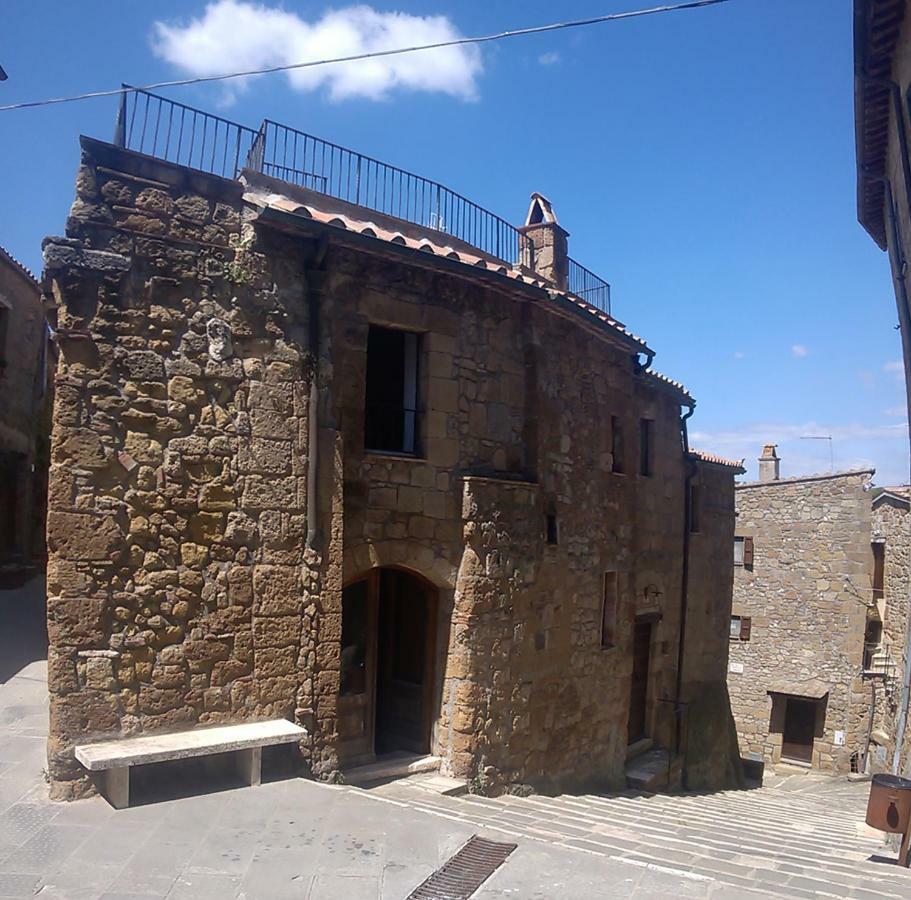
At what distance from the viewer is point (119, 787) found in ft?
19.2

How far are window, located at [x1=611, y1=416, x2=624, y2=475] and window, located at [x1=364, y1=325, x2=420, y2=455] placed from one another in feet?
12.3

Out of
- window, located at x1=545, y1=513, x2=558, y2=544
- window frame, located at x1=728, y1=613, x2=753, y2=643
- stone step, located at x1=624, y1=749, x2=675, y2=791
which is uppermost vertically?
window, located at x1=545, y1=513, x2=558, y2=544

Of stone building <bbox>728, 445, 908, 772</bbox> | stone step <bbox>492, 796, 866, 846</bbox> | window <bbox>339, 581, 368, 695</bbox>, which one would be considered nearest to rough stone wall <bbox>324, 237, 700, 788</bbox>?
stone step <bbox>492, 796, 866, 846</bbox>

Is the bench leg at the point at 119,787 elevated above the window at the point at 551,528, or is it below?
below

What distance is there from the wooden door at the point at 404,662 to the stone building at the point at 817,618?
1543 centimetres

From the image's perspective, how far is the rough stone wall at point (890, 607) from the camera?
19.2 meters

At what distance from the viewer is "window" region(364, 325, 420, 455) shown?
A: 27.3ft

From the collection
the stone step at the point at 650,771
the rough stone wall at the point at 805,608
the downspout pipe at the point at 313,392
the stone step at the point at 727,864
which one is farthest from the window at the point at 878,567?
the downspout pipe at the point at 313,392

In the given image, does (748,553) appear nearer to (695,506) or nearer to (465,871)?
(695,506)

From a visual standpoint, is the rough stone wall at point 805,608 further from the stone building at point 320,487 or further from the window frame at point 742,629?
the stone building at point 320,487

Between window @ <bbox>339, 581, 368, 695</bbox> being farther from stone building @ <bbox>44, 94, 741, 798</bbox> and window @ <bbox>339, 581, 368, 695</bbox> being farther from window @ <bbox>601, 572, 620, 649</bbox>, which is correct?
window @ <bbox>601, 572, 620, 649</bbox>

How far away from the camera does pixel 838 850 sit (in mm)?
7730

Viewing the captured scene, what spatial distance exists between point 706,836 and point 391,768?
3.00 m

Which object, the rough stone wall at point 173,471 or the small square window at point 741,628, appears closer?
the rough stone wall at point 173,471
